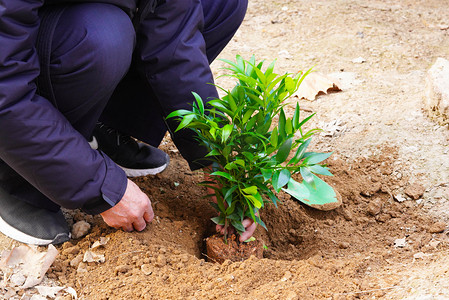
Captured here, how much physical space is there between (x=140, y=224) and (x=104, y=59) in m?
0.69

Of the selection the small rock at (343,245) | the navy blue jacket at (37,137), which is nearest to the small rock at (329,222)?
the small rock at (343,245)

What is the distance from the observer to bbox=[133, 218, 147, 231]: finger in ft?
6.53

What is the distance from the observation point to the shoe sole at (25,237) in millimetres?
2021

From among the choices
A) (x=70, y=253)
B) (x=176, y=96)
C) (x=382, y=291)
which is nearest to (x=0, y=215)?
(x=70, y=253)

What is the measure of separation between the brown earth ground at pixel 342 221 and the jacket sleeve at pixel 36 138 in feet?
0.97

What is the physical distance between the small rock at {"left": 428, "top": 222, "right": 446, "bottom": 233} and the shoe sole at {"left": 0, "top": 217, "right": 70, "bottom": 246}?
5.27 ft

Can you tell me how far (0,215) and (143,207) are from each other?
675mm

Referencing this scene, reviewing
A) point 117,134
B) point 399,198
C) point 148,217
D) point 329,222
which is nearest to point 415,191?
point 399,198

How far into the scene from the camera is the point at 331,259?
199cm

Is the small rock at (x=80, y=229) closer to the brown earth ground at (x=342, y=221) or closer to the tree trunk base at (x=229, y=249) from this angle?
the brown earth ground at (x=342, y=221)

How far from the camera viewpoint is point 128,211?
1914 millimetres

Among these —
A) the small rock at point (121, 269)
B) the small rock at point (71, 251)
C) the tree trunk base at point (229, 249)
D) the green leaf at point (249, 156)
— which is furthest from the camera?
the tree trunk base at point (229, 249)

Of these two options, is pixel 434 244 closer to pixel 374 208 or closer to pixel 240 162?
pixel 374 208

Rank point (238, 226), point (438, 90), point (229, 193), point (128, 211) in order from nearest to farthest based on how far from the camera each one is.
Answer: point (229, 193) < point (128, 211) < point (238, 226) < point (438, 90)
